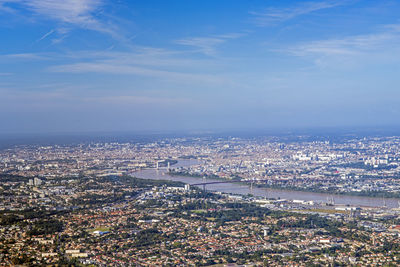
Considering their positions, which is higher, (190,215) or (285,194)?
(190,215)

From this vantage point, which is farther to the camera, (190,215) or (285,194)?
(285,194)

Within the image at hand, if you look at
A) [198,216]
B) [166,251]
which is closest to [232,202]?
[198,216]

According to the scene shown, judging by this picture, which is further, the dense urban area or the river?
the river

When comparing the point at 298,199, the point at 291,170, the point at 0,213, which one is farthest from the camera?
the point at 291,170

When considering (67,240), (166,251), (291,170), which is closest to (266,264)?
(166,251)

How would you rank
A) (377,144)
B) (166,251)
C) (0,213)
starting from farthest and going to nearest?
(377,144)
(0,213)
(166,251)

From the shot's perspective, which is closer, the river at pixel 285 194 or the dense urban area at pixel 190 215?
the dense urban area at pixel 190 215

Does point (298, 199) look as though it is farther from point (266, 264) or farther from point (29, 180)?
point (29, 180)

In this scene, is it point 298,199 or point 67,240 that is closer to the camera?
point 67,240
